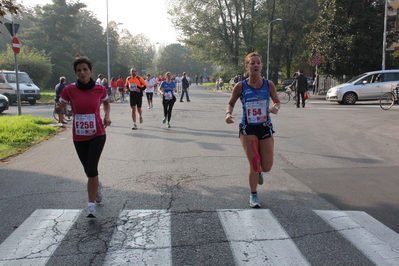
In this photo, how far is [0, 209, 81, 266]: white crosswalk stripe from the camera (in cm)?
337

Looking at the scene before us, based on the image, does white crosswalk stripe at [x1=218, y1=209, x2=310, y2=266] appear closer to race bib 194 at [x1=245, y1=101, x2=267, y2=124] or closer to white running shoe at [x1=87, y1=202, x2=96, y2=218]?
race bib 194 at [x1=245, y1=101, x2=267, y2=124]

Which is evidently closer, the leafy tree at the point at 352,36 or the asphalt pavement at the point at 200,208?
the asphalt pavement at the point at 200,208

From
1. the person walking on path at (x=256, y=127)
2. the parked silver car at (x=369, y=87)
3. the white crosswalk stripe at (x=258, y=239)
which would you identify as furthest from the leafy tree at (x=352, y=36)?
the white crosswalk stripe at (x=258, y=239)

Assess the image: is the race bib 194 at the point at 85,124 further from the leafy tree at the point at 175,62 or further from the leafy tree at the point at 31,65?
the leafy tree at the point at 175,62

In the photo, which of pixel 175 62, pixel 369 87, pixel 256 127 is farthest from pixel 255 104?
pixel 175 62

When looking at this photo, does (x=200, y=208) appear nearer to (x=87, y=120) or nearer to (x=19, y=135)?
(x=87, y=120)

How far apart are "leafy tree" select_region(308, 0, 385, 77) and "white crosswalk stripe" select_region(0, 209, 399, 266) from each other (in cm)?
2454

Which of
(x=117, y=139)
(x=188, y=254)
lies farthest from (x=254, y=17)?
(x=188, y=254)

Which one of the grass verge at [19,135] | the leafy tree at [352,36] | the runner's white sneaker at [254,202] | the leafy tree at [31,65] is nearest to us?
the runner's white sneaker at [254,202]

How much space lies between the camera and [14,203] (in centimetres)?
498

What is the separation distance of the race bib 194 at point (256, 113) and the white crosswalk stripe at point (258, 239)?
113 cm

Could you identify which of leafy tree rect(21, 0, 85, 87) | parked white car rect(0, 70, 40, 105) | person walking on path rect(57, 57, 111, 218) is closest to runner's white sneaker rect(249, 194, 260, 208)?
person walking on path rect(57, 57, 111, 218)

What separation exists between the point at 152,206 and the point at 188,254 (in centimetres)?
146

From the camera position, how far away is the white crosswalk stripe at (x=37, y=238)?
3373mm
